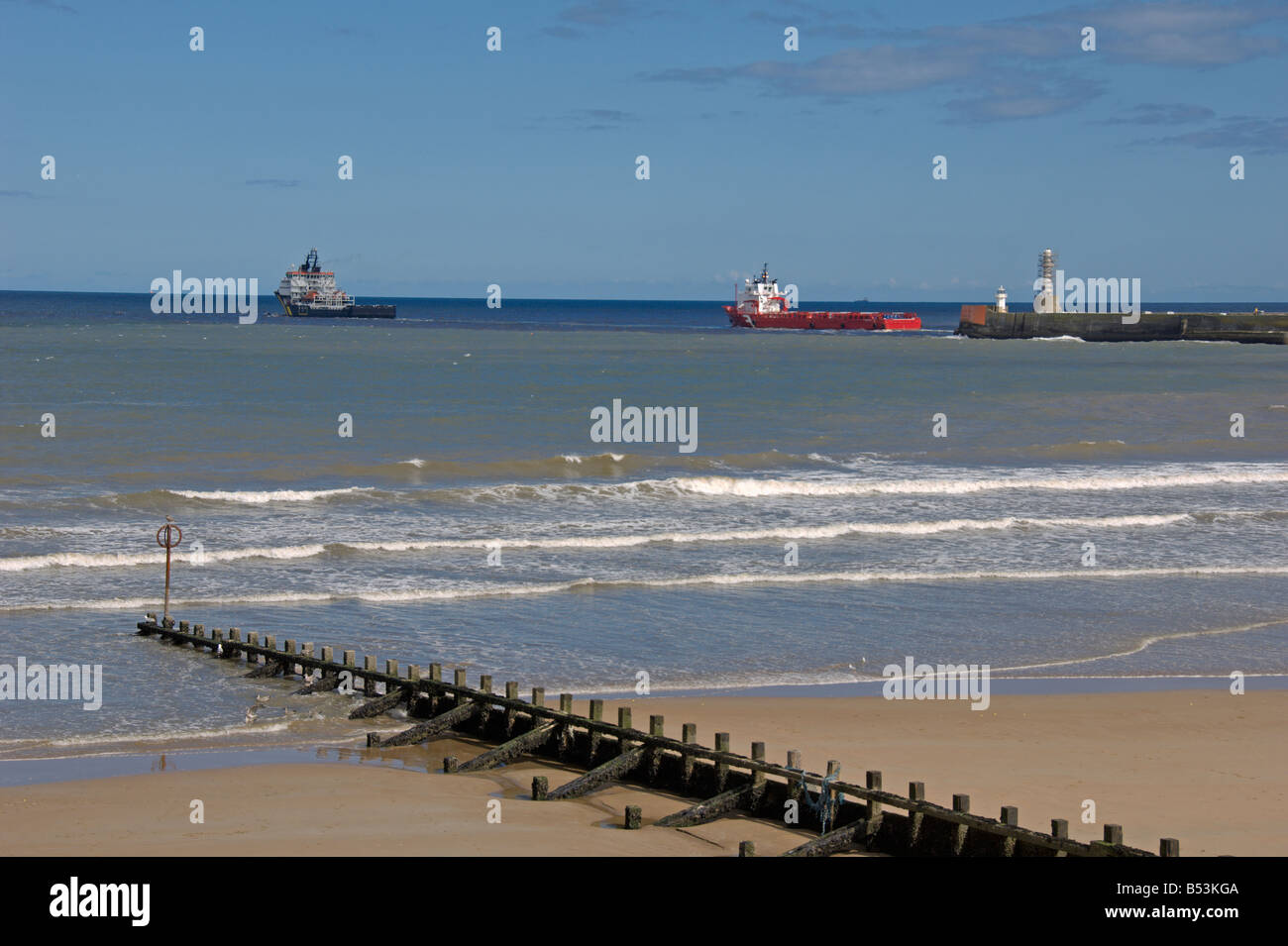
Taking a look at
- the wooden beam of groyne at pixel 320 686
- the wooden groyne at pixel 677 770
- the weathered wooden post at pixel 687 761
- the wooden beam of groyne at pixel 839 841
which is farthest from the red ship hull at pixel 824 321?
the wooden beam of groyne at pixel 839 841

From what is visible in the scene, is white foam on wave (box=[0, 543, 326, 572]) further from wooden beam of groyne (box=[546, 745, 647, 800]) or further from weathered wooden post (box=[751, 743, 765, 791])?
weathered wooden post (box=[751, 743, 765, 791])

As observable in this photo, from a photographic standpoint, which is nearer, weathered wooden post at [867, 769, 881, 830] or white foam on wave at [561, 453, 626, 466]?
weathered wooden post at [867, 769, 881, 830]

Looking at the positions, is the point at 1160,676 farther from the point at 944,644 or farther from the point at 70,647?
the point at 70,647

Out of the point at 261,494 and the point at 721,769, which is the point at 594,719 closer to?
the point at 721,769

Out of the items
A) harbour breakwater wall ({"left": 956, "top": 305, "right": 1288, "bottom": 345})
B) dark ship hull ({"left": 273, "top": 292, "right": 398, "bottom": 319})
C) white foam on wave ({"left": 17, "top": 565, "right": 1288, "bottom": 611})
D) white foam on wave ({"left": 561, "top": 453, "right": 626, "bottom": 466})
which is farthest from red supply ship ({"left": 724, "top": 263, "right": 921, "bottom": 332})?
white foam on wave ({"left": 17, "top": 565, "right": 1288, "bottom": 611})

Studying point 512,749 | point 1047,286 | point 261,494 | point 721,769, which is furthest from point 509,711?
point 1047,286
